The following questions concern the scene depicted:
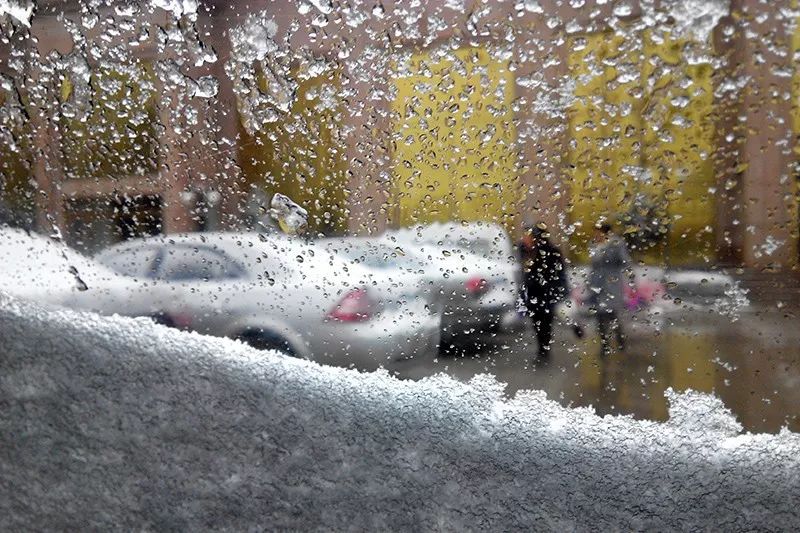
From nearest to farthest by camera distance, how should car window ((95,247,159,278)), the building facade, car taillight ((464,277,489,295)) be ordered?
1. the building facade
2. car taillight ((464,277,489,295))
3. car window ((95,247,159,278))

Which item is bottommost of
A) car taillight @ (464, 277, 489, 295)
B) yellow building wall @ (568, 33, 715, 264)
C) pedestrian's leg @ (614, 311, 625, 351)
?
pedestrian's leg @ (614, 311, 625, 351)

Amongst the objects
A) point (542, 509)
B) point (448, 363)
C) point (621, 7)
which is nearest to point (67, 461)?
point (448, 363)

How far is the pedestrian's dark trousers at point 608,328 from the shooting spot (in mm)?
889

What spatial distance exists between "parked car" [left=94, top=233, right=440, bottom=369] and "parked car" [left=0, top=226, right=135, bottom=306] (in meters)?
0.02

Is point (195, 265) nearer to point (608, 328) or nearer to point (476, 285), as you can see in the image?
point (476, 285)

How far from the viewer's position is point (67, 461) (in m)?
0.98

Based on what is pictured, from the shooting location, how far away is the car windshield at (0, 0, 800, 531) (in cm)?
84

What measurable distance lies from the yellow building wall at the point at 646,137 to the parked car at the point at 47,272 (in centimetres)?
70

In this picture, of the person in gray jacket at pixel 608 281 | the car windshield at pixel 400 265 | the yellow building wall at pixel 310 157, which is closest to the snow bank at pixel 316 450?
the car windshield at pixel 400 265

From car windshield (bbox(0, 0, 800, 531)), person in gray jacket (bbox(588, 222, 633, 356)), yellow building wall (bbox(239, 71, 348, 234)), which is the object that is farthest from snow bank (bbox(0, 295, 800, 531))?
yellow building wall (bbox(239, 71, 348, 234))

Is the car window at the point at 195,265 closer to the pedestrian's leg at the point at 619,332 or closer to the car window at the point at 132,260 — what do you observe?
the car window at the point at 132,260

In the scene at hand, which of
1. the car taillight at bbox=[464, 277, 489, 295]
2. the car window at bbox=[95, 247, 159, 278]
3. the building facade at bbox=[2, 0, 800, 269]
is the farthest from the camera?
the car window at bbox=[95, 247, 159, 278]

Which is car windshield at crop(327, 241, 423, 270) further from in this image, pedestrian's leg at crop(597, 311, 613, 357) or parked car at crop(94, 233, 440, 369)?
pedestrian's leg at crop(597, 311, 613, 357)

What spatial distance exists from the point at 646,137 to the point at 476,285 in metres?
0.29
